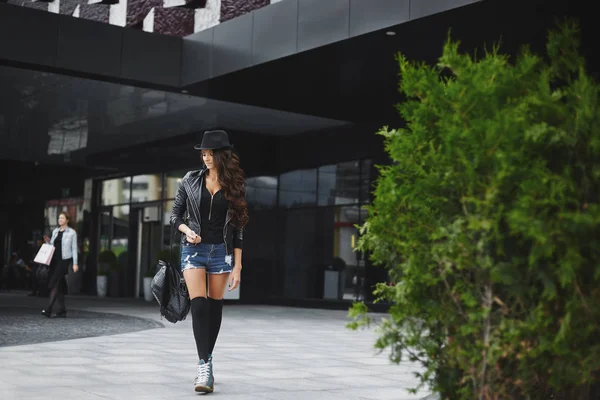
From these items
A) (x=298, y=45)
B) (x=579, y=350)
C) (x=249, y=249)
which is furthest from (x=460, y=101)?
(x=249, y=249)

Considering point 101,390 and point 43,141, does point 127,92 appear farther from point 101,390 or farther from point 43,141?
point 101,390

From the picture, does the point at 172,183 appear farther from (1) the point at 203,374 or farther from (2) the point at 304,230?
(1) the point at 203,374

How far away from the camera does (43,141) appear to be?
2450 centimetres

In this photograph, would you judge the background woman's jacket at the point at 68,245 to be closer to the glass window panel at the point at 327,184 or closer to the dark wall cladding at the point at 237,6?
the dark wall cladding at the point at 237,6

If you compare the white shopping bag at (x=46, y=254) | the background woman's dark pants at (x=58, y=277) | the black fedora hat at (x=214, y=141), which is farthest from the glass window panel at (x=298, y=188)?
the black fedora hat at (x=214, y=141)

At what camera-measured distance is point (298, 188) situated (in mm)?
21078

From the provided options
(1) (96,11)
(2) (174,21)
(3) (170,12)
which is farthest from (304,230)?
(1) (96,11)

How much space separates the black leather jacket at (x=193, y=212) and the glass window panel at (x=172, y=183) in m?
17.1

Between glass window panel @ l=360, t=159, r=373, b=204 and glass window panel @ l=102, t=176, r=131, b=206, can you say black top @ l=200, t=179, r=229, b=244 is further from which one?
glass window panel @ l=102, t=176, r=131, b=206

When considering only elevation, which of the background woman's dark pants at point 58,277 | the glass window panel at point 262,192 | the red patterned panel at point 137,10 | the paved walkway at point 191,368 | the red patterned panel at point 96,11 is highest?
the red patterned panel at point 96,11

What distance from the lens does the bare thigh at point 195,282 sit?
5.99 m

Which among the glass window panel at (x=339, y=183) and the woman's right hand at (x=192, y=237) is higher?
the glass window panel at (x=339, y=183)

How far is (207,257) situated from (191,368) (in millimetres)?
1824

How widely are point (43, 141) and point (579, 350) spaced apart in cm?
2314
